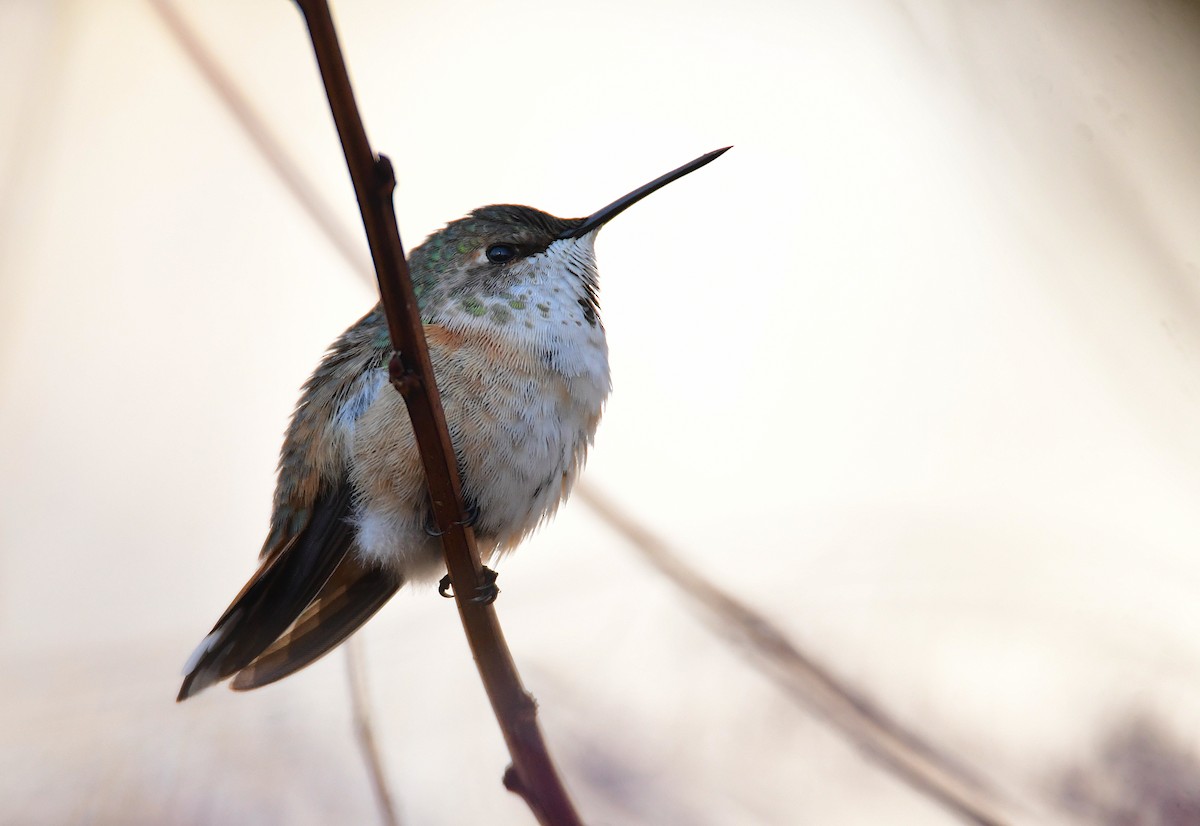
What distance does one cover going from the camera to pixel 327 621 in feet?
4.48

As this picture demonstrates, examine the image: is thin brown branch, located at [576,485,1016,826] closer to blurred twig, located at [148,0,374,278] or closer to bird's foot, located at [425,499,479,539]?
bird's foot, located at [425,499,479,539]

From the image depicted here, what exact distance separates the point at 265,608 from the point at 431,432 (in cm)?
51

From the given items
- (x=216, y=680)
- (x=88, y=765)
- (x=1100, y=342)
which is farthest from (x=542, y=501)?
(x=1100, y=342)

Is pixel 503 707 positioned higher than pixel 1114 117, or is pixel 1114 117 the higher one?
pixel 1114 117

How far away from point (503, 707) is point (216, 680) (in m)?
0.45

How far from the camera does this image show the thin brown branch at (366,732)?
1.23 m

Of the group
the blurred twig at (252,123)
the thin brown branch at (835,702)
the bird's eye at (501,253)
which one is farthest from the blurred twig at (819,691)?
the bird's eye at (501,253)

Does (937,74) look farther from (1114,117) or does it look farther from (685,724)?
(685,724)

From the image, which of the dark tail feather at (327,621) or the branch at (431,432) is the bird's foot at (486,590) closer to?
the branch at (431,432)

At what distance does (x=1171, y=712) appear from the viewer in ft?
3.92

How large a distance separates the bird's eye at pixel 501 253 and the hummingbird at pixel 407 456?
1cm

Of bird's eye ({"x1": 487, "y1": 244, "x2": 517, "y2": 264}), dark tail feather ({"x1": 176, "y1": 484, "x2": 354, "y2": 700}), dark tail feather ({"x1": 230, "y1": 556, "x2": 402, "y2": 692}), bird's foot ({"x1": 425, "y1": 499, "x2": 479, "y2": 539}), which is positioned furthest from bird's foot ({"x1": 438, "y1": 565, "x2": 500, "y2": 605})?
bird's eye ({"x1": 487, "y1": 244, "x2": 517, "y2": 264})

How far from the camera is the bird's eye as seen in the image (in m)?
1.51

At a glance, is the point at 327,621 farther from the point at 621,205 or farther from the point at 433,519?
the point at 621,205
